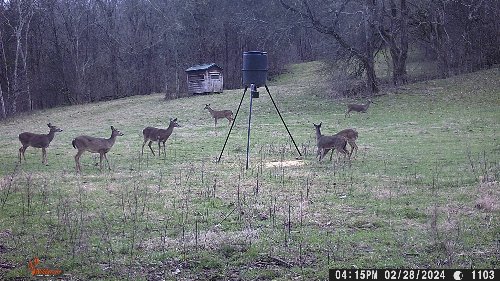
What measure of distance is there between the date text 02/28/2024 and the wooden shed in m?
31.8

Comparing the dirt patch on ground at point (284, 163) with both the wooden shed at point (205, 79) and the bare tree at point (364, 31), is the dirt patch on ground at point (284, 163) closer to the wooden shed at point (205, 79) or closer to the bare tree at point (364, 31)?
the bare tree at point (364, 31)

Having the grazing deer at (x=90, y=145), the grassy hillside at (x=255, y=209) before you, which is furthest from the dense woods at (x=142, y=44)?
the grazing deer at (x=90, y=145)

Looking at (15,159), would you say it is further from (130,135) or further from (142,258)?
(142,258)

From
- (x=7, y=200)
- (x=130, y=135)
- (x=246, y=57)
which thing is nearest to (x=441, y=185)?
(x=246, y=57)

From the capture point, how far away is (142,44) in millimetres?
43188

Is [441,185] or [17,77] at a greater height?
[17,77]

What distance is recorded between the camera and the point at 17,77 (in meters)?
37.5

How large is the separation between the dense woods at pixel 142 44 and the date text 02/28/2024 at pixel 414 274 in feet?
85.5

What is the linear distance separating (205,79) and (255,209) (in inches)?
1156

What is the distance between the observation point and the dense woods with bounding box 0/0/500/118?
31.4 m

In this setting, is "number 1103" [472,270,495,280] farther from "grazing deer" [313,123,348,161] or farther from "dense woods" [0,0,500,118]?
"dense woods" [0,0,500,118]

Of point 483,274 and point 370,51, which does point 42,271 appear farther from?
point 370,51

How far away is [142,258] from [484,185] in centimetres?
558

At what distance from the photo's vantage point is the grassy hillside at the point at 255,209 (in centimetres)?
557
